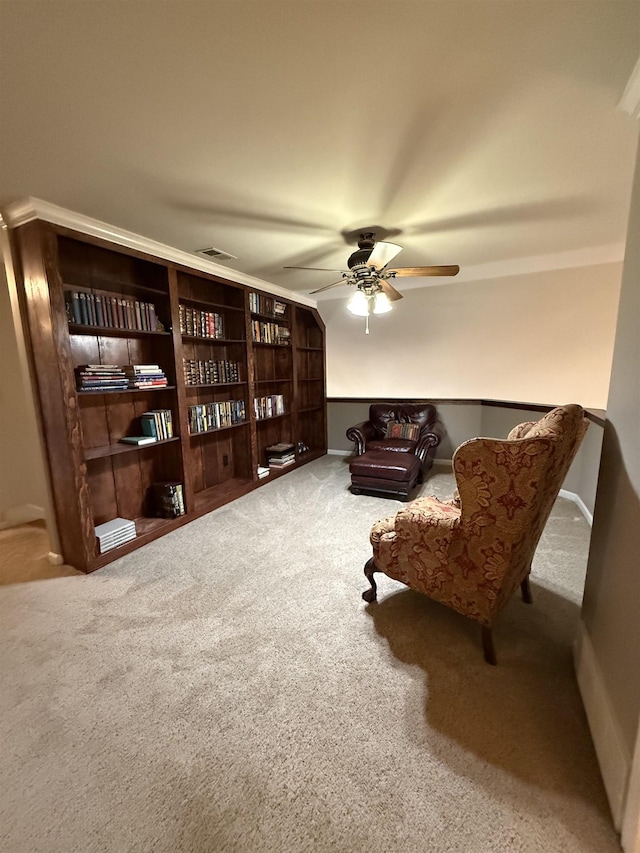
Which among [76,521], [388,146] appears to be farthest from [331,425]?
[388,146]

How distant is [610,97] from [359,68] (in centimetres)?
107

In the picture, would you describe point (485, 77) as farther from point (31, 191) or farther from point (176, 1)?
point (31, 191)

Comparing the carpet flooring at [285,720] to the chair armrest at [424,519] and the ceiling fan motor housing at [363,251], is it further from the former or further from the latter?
the ceiling fan motor housing at [363,251]

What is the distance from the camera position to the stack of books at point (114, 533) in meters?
2.60

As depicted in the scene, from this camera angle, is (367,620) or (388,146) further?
(367,620)

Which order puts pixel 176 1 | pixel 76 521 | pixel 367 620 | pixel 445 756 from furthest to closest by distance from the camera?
1. pixel 76 521
2. pixel 367 620
3. pixel 445 756
4. pixel 176 1

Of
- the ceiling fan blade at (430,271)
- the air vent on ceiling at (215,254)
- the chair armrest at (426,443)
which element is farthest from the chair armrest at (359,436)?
the air vent on ceiling at (215,254)

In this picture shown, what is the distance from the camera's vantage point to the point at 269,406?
4535mm

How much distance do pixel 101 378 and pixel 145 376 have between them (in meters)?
0.34

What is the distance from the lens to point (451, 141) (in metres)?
1.73

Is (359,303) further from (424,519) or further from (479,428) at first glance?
(479,428)

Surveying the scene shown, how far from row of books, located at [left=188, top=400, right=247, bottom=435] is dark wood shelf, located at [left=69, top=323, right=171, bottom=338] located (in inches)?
29.8

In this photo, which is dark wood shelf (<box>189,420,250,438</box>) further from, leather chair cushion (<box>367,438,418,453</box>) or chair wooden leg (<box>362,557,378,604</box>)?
chair wooden leg (<box>362,557,378,604</box>)

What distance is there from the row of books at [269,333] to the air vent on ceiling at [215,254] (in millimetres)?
852
